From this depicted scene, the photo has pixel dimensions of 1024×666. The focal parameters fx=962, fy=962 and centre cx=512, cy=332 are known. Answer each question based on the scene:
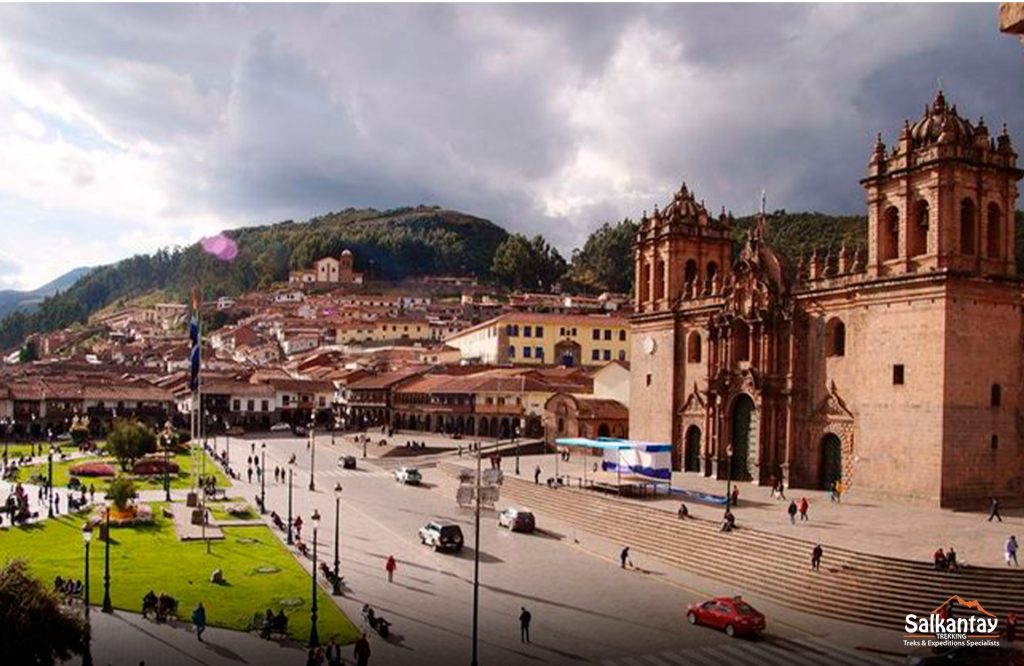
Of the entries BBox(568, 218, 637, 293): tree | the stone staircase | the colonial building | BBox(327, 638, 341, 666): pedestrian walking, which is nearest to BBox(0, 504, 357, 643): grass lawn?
BBox(327, 638, 341, 666): pedestrian walking

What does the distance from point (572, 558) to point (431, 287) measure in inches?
5860

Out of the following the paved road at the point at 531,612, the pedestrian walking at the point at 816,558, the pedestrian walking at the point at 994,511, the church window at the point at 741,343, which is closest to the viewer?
the paved road at the point at 531,612

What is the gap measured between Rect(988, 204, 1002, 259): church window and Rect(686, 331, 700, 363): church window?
1548 cm

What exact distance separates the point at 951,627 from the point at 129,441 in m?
42.4

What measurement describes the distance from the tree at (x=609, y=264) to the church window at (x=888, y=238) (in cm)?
11013

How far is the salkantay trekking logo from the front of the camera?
21875mm

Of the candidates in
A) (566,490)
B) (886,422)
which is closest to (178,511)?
(566,490)

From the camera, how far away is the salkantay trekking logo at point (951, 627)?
2188cm

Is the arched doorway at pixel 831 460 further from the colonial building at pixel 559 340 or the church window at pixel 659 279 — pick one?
the colonial building at pixel 559 340

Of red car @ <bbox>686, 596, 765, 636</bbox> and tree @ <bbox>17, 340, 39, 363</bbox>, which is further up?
tree @ <bbox>17, 340, 39, 363</bbox>

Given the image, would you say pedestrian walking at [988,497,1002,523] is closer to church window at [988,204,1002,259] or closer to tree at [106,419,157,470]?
church window at [988,204,1002,259]

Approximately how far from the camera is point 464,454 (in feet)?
197

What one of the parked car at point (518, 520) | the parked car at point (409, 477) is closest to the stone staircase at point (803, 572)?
the parked car at point (518, 520)

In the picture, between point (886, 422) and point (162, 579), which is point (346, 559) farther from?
point (886, 422)
